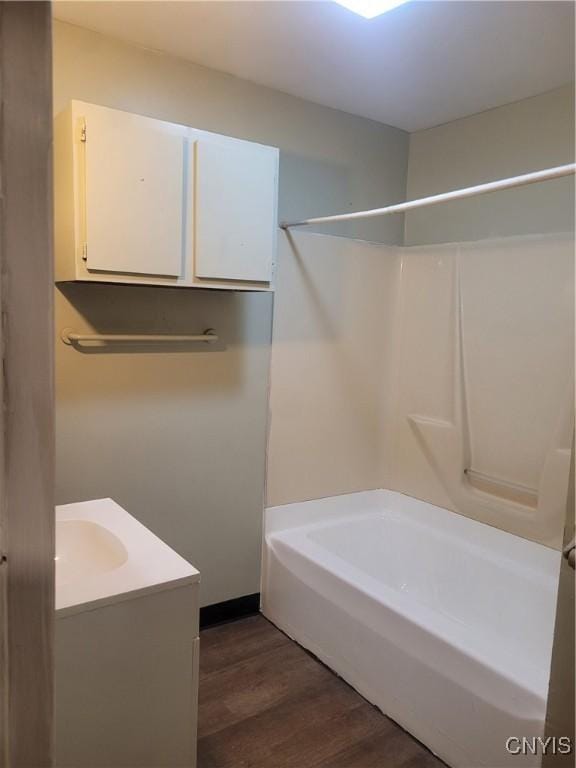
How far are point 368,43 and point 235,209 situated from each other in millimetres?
790

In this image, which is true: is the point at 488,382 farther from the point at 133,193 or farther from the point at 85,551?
the point at 85,551

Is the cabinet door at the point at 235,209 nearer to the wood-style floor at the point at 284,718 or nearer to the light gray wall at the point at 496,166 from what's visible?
the light gray wall at the point at 496,166

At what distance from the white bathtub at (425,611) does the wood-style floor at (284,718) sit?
0.25 feet

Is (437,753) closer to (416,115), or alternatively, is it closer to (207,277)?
(207,277)

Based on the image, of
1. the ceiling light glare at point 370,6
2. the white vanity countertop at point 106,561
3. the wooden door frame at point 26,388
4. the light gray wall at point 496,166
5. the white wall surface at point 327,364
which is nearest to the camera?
the wooden door frame at point 26,388

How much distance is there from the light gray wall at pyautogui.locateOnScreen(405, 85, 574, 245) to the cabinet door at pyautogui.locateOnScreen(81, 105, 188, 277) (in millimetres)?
1512

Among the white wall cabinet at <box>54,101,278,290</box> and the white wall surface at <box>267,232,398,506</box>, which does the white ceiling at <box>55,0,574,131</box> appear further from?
the white wall surface at <box>267,232,398,506</box>

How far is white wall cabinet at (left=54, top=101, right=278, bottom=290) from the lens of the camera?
1.92m

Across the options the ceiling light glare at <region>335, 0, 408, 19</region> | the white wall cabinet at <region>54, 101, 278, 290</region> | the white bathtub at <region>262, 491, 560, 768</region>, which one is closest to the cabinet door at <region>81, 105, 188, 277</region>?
the white wall cabinet at <region>54, 101, 278, 290</region>

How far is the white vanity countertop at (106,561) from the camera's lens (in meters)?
1.38

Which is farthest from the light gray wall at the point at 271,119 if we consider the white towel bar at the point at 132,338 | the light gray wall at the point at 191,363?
the white towel bar at the point at 132,338

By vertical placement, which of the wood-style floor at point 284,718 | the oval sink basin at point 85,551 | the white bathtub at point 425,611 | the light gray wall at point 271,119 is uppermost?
the light gray wall at point 271,119

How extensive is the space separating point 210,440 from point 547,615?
1.63 meters

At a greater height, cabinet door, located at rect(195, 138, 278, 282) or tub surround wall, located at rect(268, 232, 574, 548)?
cabinet door, located at rect(195, 138, 278, 282)
